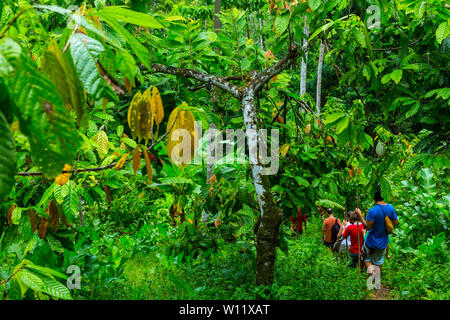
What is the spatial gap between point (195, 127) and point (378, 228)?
407 centimetres

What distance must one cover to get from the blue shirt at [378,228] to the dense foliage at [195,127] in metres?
0.55

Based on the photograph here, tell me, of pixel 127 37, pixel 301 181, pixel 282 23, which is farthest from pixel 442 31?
pixel 127 37

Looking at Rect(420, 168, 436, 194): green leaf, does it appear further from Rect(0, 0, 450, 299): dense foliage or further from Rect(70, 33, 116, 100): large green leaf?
Rect(70, 33, 116, 100): large green leaf

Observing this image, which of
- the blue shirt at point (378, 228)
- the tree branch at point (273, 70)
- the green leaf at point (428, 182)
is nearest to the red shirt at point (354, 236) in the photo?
the blue shirt at point (378, 228)

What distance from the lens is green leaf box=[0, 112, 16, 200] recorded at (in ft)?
1.94

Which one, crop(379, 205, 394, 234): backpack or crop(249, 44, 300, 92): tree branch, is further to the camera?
crop(379, 205, 394, 234): backpack

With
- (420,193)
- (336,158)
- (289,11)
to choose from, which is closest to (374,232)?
(336,158)

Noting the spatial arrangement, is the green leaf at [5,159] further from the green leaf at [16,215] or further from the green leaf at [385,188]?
the green leaf at [385,188]

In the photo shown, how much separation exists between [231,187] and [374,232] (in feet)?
8.90

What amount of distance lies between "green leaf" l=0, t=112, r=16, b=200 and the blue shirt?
4871mm

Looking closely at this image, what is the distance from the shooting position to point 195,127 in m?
1.56

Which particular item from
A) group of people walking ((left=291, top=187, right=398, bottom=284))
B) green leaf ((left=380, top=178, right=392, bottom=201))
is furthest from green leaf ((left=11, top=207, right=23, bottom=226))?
group of people walking ((left=291, top=187, right=398, bottom=284))

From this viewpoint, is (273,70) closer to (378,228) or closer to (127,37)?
(127,37)
